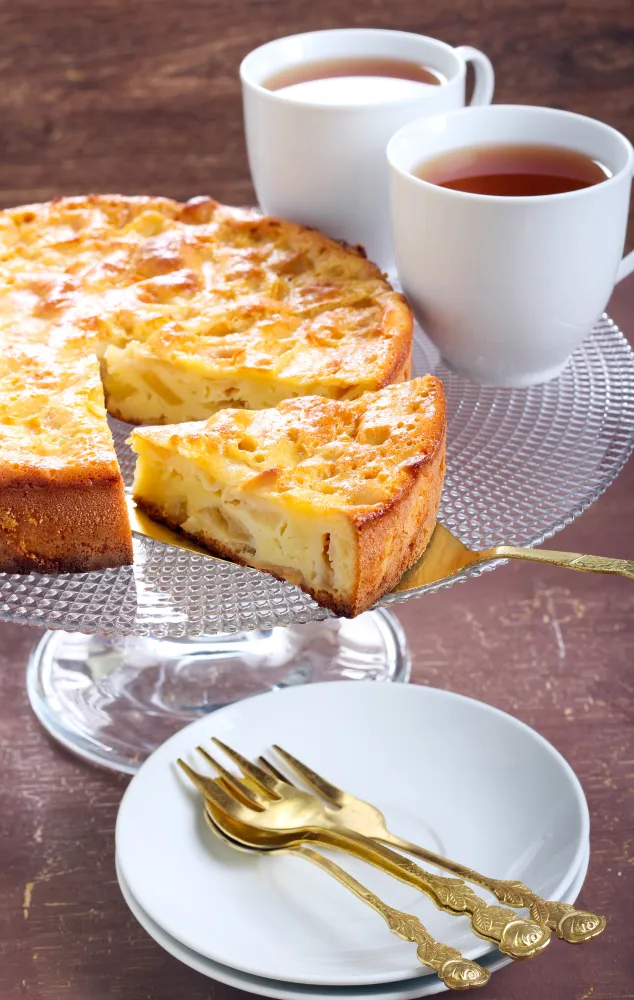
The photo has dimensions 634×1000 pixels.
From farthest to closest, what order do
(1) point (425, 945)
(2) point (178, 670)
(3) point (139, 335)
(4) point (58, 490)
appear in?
(2) point (178, 670) → (3) point (139, 335) → (4) point (58, 490) → (1) point (425, 945)

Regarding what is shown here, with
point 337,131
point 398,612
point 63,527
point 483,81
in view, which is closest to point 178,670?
point 398,612

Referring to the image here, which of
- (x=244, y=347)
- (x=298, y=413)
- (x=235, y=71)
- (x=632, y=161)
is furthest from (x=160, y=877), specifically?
(x=235, y=71)

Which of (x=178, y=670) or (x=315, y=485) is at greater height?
(x=315, y=485)

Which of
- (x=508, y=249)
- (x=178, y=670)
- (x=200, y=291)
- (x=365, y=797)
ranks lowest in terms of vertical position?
(x=178, y=670)

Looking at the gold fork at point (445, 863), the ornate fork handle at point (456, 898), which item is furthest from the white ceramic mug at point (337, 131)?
the ornate fork handle at point (456, 898)

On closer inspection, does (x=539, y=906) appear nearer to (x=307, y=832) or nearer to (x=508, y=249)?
(x=307, y=832)

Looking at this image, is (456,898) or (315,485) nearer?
(456,898)
